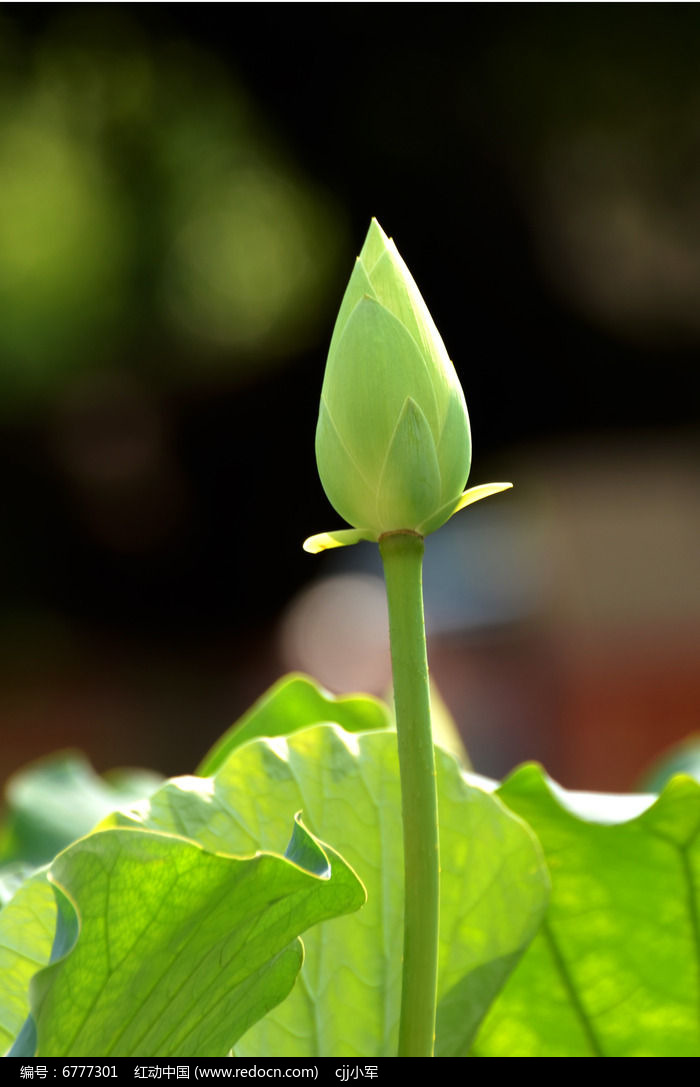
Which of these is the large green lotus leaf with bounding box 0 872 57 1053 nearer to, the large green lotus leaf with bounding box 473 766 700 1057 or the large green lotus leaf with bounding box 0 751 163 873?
the large green lotus leaf with bounding box 473 766 700 1057

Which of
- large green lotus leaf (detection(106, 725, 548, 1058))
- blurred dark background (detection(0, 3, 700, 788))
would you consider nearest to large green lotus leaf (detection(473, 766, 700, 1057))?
large green lotus leaf (detection(106, 725, 548, 1058))

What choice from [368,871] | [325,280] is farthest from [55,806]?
[325,280]

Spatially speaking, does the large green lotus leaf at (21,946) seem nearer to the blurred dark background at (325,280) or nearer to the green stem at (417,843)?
the green stem at (417,843)

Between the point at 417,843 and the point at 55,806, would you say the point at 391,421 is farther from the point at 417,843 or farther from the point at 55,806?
the point at 55,806

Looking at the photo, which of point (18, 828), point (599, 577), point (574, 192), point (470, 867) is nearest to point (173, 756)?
point (599, 577)

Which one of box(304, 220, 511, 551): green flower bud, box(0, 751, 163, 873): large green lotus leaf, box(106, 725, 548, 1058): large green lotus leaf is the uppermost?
box(304, 220, 511, 551): green flower bud

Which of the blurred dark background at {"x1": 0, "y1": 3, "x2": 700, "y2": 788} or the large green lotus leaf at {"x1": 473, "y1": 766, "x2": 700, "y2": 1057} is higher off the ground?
the blurred dark background at {"x1": 0, "y1": 3, "x2": 700, "y2": 788}
